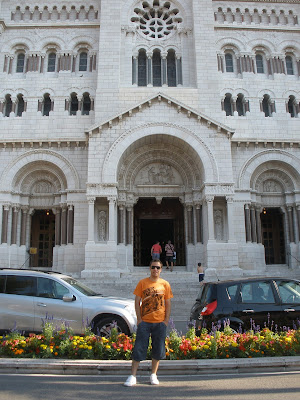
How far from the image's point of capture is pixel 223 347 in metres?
8.12

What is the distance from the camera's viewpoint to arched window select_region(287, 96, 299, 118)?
90.5 ft

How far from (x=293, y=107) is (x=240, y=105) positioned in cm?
400

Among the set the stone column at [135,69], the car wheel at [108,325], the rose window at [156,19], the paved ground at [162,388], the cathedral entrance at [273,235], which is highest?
the rose window at [156,19]

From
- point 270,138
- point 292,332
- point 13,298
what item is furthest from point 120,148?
point 292,332

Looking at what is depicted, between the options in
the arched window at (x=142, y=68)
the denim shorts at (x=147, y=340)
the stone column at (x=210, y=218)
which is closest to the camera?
the denim shorts at (x=147, y=340)

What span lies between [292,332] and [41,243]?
23.2 m

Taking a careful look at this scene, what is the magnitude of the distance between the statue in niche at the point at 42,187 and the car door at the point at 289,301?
19529 millimetres

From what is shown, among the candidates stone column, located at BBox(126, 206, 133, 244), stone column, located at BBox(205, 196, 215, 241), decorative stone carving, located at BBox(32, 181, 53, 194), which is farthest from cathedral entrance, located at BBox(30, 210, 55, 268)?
stone column, located at BBox(205, 196, 215, 241)

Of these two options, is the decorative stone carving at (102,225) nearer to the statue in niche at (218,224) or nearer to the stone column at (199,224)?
the stone column at (199,224)

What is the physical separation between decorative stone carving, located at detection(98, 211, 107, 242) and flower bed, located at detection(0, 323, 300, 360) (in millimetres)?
14886

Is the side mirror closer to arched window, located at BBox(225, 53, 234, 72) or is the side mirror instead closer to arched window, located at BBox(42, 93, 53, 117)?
arched window, located at BBox(42, 93, 53, 117)

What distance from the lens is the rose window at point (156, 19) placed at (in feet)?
94.8

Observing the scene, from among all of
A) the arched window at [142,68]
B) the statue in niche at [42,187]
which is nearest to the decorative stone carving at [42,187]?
the statue in niche at [42,187]

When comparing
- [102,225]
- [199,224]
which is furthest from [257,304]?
[102,225]
